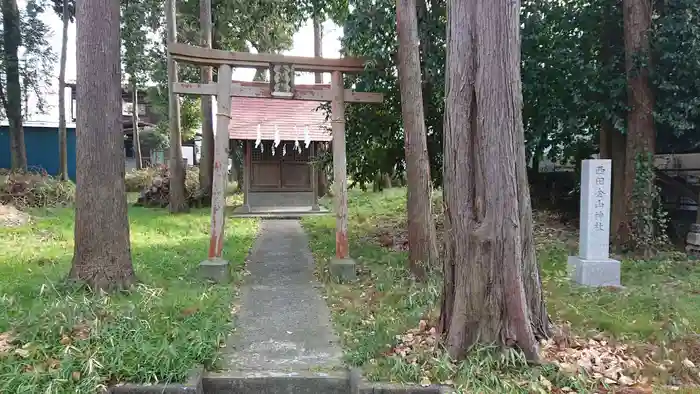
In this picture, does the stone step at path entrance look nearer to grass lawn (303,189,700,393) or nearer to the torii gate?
grass lawn (303,189,700,393)

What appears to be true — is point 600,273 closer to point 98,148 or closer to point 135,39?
point 98,148

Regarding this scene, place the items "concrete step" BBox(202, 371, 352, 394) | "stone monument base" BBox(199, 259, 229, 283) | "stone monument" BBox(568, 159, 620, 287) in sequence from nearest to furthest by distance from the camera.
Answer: "concrete step" BBox(202, 371, 352, 394) < "stone monument base" BBox(199, 259, 229, 283) < "stone monument" BBox(568, 159, 620, 287)

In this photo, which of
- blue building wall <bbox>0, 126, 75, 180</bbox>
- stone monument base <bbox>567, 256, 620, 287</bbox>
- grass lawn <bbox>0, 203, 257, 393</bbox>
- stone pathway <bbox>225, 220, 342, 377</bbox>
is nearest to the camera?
grass lawn <bbox>0, 203, 257, 393</bbox>

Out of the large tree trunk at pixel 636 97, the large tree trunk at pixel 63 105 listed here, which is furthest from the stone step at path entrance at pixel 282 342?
the large tree trunk at pixel 63 105

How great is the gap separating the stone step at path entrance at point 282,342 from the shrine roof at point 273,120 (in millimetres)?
8429

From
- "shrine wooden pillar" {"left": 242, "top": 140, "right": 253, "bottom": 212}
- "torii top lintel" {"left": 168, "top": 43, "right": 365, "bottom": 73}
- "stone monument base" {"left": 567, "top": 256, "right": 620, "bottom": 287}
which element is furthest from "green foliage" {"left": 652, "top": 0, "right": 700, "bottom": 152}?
"shrine wooden pillar" {"left": 242, "top": 140, "right": 253, "bottom": 212}

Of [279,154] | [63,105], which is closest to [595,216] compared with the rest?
[279,154]

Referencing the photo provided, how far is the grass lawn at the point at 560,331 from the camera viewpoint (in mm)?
3982

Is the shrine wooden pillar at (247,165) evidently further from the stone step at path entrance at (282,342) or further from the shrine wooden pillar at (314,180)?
the stone step at path entrance at (282,342)

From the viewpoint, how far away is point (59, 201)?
16.8m

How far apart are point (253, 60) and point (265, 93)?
527 millimetres

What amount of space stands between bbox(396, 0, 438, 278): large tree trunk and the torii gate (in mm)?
1147

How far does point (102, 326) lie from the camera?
4613 mm

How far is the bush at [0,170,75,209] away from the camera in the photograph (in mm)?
15389
